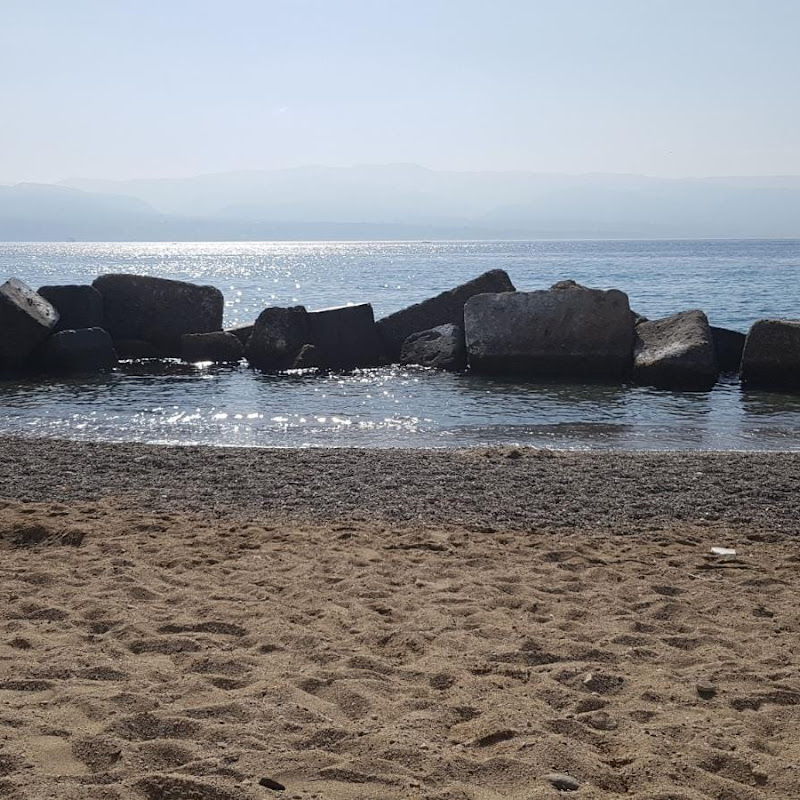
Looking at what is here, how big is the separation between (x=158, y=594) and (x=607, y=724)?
3085mm

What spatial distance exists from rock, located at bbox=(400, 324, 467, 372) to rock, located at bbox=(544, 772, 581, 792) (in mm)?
15830

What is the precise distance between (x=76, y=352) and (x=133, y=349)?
2195 mm

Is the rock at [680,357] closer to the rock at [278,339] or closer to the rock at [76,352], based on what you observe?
the rock at [278,339]

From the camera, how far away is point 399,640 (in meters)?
5.26

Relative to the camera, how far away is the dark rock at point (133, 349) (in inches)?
840

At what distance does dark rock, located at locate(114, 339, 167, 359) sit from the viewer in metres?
21.3

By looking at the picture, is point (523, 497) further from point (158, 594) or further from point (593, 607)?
point (158, 594)

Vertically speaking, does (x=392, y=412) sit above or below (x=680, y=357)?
below

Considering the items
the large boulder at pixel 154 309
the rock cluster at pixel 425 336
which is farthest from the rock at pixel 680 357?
the large boulder at pixel 154 309

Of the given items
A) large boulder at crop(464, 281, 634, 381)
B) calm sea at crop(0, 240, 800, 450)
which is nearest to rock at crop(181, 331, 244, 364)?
calm sea at crop(0, 240, 800, 450)

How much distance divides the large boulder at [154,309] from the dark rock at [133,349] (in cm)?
24

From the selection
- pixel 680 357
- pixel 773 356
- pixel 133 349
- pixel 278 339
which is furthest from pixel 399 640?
pixel 133 349

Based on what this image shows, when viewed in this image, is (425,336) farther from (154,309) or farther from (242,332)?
(154,309)

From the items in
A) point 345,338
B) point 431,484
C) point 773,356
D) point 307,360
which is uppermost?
point 345,338
